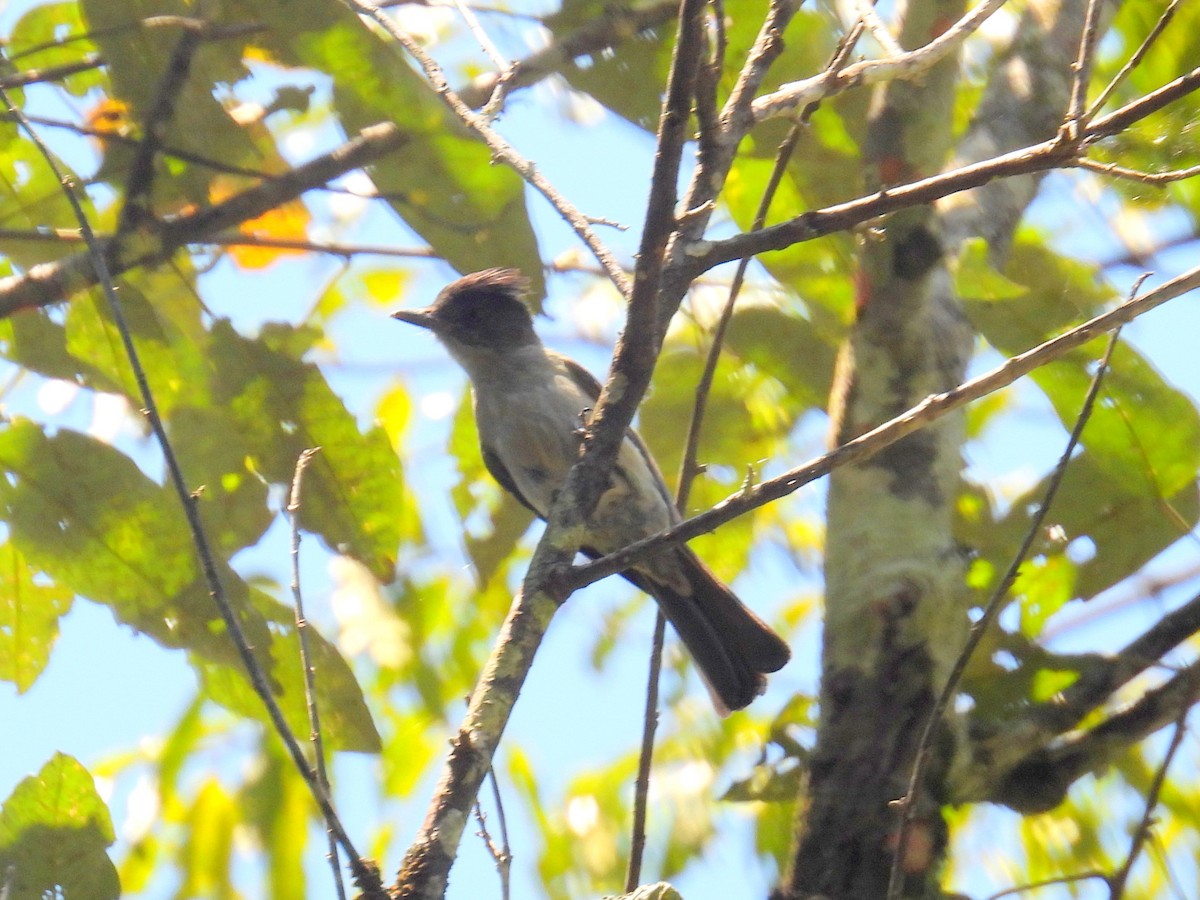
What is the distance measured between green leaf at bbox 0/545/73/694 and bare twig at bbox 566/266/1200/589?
66.6 inches

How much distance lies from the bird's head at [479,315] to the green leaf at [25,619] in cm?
215

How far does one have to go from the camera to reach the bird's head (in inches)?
197

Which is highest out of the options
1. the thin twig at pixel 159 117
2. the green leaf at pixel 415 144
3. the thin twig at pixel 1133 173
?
the thin twig at pixel 159 117

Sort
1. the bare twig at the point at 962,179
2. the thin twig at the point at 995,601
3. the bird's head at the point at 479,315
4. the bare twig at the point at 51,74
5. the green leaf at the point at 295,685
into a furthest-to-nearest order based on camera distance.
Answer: the bird's head at the point at 479,315, the bare twig at the point at 51,74, the green leaf at the point at 295,685, the thin twig at the point at 995,601, the bare twig at the point at 962,179

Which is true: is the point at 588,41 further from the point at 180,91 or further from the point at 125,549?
the point at 125,549

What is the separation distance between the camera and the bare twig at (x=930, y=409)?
81.0 inches

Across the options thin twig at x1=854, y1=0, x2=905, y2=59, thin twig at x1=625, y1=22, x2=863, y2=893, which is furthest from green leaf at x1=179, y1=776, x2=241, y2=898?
thin twig at x1=854, y1=0, x2=905, y2=59

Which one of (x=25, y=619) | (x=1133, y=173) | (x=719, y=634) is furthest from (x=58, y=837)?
(x=719, y=634)

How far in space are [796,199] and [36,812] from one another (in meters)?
2.37

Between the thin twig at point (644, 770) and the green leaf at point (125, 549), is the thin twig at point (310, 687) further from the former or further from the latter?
the thin twig at point (644, 770)

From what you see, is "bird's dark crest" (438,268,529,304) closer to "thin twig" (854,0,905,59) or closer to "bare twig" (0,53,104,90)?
"bare twig" (0,53,104,90)

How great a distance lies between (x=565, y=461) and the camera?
451cm

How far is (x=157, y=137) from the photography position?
3076mm

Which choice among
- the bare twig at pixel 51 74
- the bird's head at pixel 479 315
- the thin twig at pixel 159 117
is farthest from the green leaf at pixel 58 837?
the bird's head at pixel 479 315
